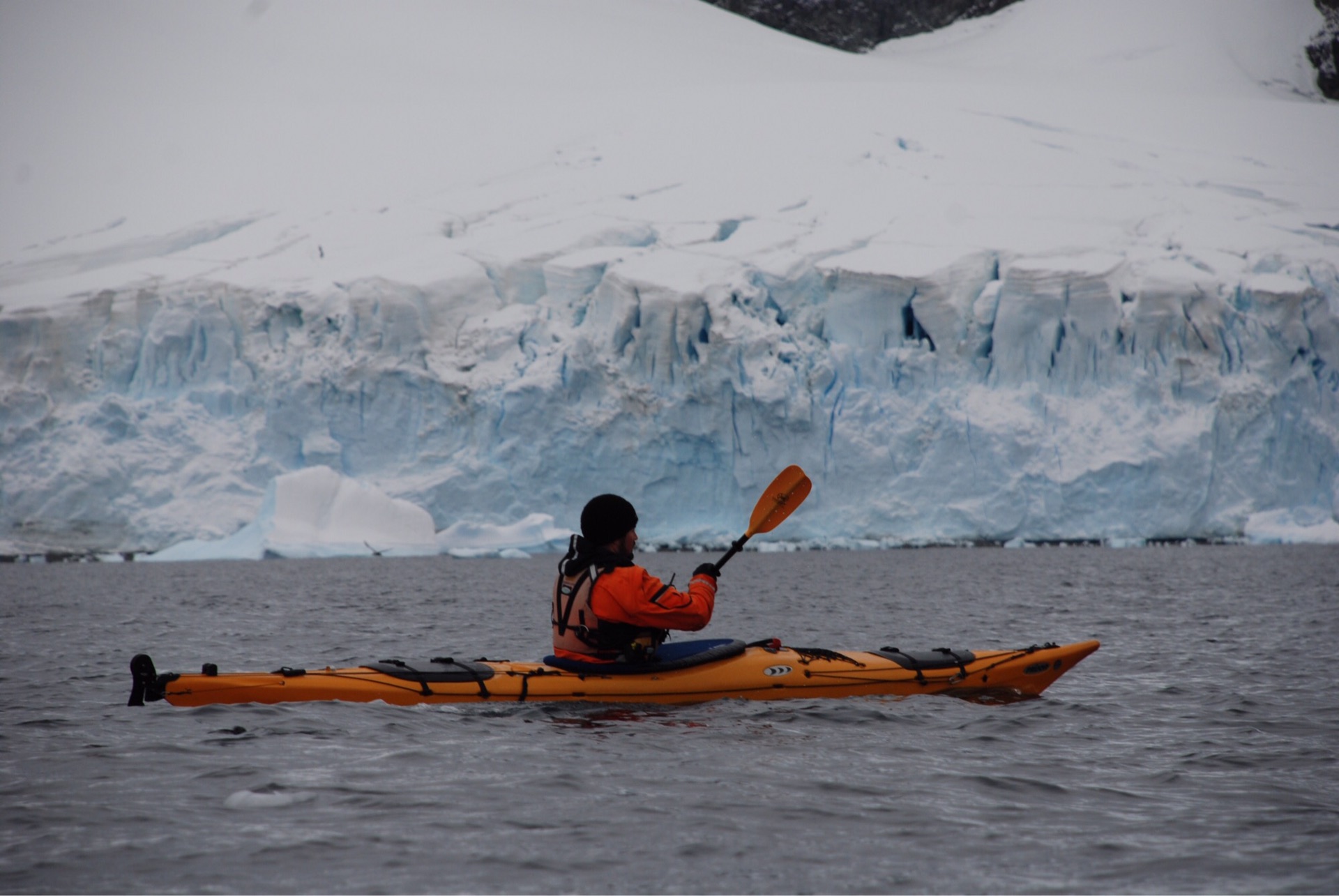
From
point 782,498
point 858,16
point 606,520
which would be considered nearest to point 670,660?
point 606,520

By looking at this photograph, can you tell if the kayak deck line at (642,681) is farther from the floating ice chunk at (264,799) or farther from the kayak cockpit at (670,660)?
the floating ice chunk at (264,799)

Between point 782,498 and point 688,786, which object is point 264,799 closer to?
point 688,786

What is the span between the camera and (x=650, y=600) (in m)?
5.36

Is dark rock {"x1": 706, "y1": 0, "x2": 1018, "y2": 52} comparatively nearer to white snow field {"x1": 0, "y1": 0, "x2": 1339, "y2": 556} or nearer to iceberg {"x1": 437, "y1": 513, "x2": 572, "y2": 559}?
white snow field {"x1": 0, "y1": 0, "x2": 1339, "y2": 556}

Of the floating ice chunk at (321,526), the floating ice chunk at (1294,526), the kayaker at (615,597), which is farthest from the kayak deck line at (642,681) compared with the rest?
the floating ice chunk at (1294,526)

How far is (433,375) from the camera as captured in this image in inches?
858

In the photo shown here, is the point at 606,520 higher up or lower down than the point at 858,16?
lower down

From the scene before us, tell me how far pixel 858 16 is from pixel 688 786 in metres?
60.8

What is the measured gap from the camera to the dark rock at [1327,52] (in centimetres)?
4784

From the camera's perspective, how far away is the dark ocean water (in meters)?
3.19

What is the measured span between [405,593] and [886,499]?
10.4m

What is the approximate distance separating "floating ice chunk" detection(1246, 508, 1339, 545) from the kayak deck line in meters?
17.6

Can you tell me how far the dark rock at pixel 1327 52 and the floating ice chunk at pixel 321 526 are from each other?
145 feet

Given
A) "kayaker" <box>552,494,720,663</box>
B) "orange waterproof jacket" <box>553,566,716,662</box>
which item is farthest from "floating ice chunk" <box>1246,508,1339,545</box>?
"orange waterproof jacket" <box>553,566,716,662</box>
